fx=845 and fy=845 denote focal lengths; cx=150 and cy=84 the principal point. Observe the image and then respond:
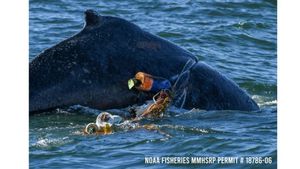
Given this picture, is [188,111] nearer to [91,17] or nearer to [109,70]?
[109,70]

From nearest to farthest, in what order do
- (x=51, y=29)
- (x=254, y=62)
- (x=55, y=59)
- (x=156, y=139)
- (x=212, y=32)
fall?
(x=156, y=139)
(x=55, y=59)
(x=254, y=62)
(x=51, y=29)
(x=212, y=32)

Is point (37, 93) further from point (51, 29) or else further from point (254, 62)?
point (51, 29)

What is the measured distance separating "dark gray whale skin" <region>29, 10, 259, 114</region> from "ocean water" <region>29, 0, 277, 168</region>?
0.23m

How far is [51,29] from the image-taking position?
19.0 metres

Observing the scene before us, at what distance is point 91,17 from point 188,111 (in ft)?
6.14

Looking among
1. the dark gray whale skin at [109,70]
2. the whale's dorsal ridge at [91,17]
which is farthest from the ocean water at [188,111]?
the whale's dorsal ridge at [91,17]

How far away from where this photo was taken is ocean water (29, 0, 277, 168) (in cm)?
978

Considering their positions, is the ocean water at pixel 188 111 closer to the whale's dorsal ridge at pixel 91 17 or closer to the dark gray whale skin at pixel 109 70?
the dark gray whale skin at pixel 109 70

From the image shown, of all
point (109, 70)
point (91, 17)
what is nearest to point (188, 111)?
point (109, 70)

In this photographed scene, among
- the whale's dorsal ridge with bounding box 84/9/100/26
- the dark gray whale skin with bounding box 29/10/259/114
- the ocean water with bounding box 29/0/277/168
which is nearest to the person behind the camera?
the ocean water with bounding box 29/0/277/168

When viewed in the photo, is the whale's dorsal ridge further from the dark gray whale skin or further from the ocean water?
the ocean water

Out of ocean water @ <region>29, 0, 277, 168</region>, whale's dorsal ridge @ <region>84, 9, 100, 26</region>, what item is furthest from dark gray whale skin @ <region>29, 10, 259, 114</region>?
ocean water @ <region>29, 0, 277, 168</region>
